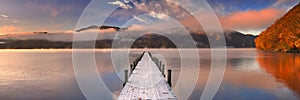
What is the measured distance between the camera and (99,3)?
51.2m

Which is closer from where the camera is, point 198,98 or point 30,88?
point 198,98

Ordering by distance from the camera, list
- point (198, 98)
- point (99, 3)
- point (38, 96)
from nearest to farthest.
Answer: point (198, 98)
point (38, 96)
point (99, 3)

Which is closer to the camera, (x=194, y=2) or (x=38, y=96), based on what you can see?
(x=38, y=96)

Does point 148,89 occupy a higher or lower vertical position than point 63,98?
higher

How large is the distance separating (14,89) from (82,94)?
17.7 ft

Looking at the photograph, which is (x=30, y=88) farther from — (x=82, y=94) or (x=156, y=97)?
(x=156, y=97)

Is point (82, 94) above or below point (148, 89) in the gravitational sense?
below

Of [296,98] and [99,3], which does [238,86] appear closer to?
[296,98]

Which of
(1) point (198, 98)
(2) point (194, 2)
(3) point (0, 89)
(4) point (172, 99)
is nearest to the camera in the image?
(4) point (172, 99)

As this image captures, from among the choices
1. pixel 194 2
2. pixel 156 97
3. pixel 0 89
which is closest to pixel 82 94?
pixel 0 89

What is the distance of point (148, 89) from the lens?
1059cm

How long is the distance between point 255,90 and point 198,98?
5602 mm

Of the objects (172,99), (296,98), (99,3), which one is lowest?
(296,98)

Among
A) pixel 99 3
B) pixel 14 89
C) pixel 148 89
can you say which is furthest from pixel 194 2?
pixel 148 89
